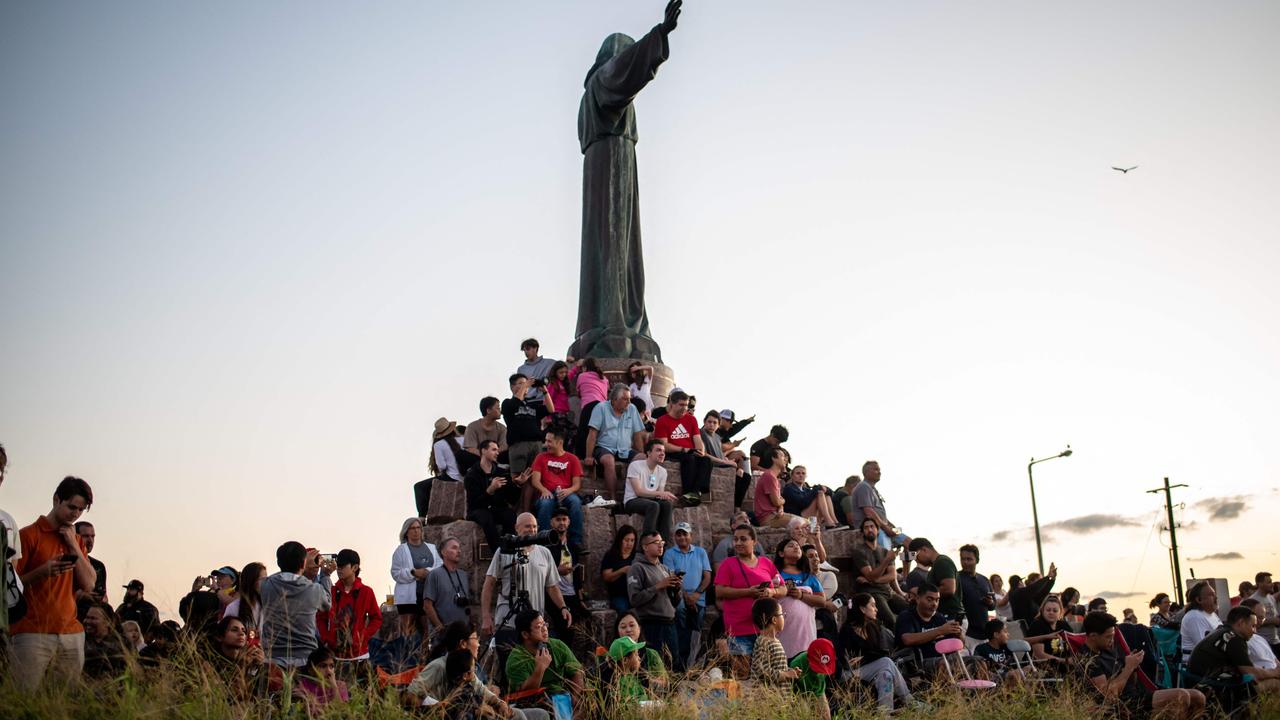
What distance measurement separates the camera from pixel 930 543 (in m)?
13.3

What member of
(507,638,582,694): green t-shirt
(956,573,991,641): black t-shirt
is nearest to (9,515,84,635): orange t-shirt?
(507,638,582,694): green t-shirt

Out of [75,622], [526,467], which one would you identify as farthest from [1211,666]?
[75,622]

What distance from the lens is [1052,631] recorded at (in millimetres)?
12289

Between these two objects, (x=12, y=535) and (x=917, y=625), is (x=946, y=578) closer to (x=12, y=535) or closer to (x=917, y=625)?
(x=917, y=625)

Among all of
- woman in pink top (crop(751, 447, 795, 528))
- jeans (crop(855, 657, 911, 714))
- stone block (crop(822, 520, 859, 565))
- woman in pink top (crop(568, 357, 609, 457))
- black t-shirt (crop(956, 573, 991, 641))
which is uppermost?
woman in pink top (crop(568, 357, 609, 457))

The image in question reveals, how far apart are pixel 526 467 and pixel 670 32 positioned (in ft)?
22.5

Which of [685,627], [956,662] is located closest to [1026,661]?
[956,662]

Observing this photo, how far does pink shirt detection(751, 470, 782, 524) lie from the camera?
14.1 m

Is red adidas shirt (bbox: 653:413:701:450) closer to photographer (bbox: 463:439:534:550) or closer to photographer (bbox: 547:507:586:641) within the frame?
photographer (bbox: 463:439:534:550)

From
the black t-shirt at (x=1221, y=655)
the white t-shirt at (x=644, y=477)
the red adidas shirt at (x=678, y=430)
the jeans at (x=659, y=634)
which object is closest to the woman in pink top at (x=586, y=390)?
the red adidas shirt at (x=678, y=430)

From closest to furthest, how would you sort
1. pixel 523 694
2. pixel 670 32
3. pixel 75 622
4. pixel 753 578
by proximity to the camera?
pixel 75 622 → pixel 523 694 → pixel 753 578 → pixel 670 32

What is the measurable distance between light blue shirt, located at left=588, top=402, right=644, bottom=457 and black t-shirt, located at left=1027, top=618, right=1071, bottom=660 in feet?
15.8

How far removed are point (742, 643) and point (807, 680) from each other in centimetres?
118

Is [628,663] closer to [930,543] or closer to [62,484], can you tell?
[62,484]
